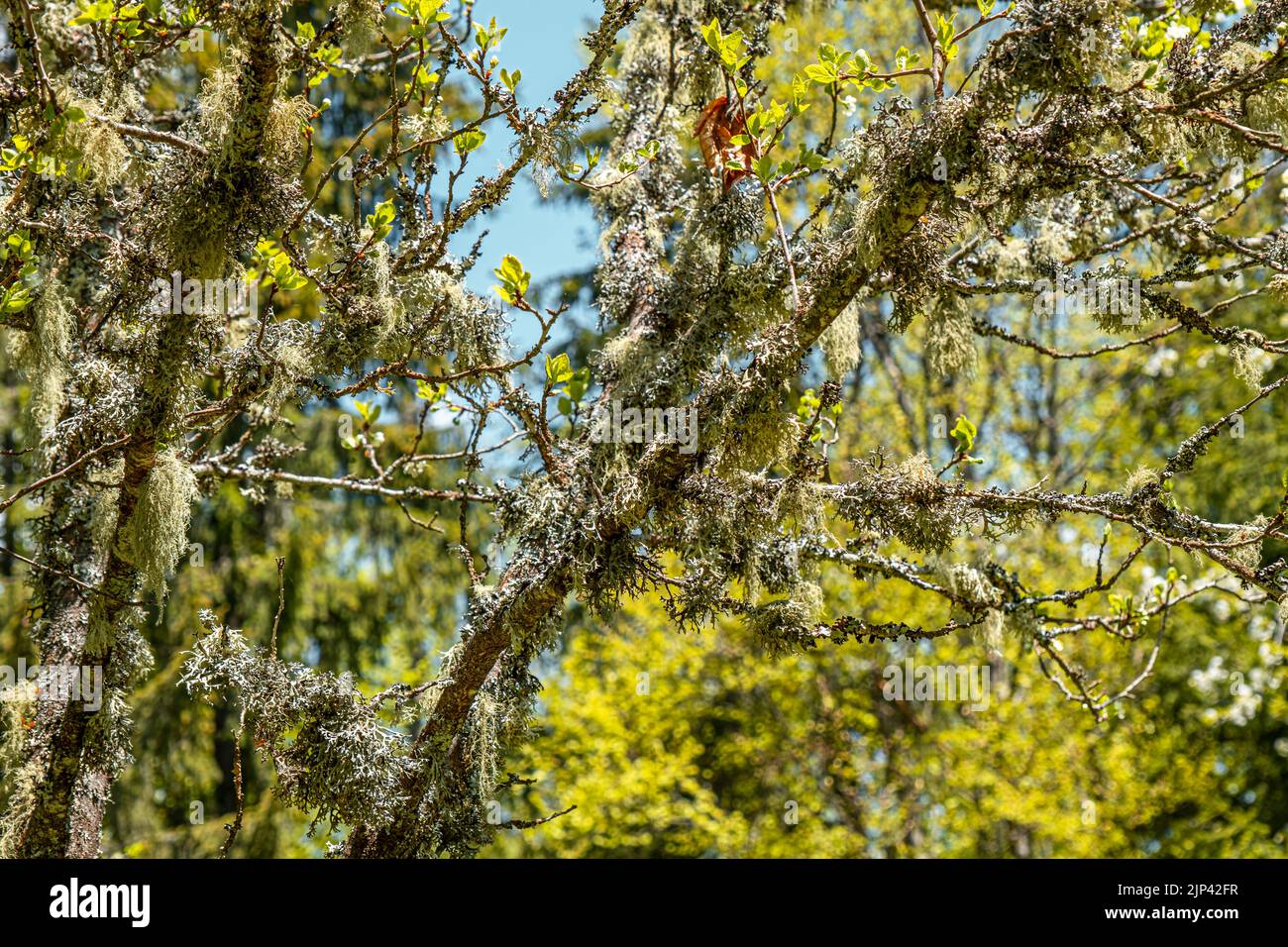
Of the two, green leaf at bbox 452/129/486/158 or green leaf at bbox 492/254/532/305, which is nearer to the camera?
green leaf at bbox 492/254/532/305

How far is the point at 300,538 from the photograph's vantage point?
9.51 meters

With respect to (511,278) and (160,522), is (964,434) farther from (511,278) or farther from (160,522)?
(160,522)

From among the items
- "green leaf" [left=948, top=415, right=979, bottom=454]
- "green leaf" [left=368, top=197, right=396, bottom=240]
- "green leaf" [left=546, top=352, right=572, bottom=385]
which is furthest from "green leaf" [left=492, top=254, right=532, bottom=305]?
"green leaf" [left=948, top=415, right=979, bottom=454]

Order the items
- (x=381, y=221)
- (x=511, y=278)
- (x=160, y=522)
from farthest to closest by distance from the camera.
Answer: (x=160, y=522)
(x=381, y=221)
(x=511, y=278)

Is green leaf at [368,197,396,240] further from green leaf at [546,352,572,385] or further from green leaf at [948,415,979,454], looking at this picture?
green leaf at [948,415,979,454]

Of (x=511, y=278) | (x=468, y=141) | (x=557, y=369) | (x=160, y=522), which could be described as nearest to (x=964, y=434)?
(x=557, y=369)

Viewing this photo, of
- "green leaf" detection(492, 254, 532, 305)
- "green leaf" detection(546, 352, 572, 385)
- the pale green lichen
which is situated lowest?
the pale green lichen

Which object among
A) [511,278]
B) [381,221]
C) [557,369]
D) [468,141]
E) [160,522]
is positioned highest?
[468,141]

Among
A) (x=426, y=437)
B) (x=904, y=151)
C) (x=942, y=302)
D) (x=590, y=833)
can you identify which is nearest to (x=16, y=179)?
(x=904, y=151)

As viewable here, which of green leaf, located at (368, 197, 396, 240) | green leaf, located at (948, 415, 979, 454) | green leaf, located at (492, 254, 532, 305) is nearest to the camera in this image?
green leaf, located at (492, 254, 532, 305)

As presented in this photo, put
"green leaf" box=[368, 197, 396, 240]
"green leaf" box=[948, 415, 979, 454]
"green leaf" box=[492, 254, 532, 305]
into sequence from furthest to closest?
"green leaf" box=[948, 415, 979, 454] → "green leaf" box=[368, 197, 396, 240] → "green leaf" box=[492, 254, 532, 305]

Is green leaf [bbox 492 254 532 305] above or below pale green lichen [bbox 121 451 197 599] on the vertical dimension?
above

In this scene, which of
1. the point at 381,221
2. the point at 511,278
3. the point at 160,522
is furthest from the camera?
the point at 160,522
